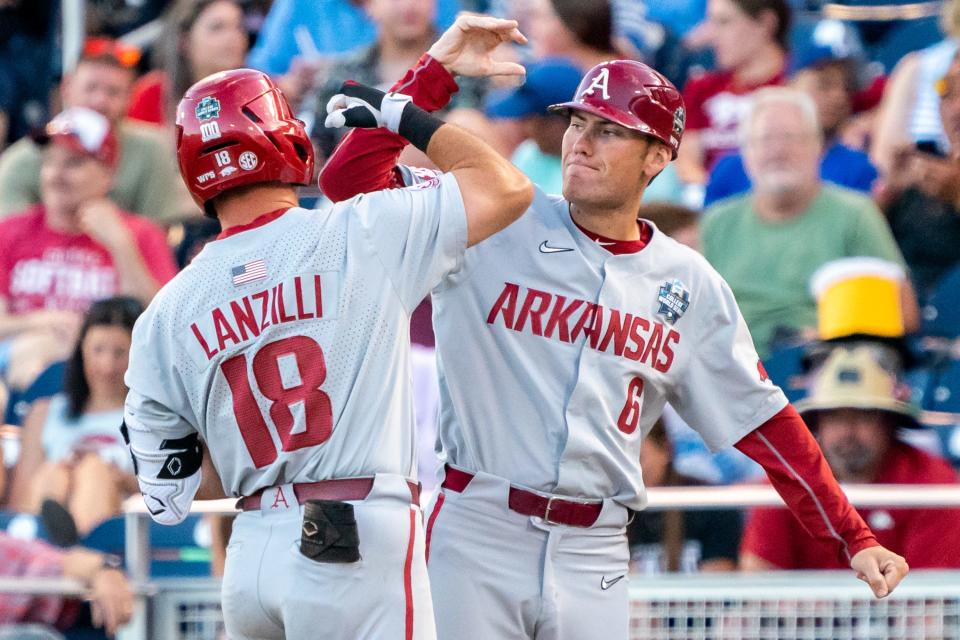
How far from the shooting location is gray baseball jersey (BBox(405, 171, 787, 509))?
13.0ft

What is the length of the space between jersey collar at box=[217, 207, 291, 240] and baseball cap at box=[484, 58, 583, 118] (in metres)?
3.29

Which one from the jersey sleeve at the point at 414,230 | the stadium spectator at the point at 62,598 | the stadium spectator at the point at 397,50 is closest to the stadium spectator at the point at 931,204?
the stadium spectator at the point at 397,50

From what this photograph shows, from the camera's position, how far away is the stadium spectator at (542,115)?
6734 millimetres

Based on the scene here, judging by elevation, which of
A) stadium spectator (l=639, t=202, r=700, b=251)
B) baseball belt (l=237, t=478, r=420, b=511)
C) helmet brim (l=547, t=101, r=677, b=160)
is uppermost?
helmet brim (l=547, t=101, r=677, b=160)

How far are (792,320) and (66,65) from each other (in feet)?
15.3

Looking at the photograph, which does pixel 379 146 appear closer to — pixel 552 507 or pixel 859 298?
pixel 552 507

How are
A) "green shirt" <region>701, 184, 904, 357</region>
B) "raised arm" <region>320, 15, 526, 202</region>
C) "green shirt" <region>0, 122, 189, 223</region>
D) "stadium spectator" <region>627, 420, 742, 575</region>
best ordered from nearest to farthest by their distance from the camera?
"raised arm" <region>320, 15, 526, 202</region> → "stadium spectator" <region>627, 420, 742, 575</region> → "green shirt" <region>701, 184, 904, 357</region> → "green shirt" <region>0, 122, 189, 223</region>

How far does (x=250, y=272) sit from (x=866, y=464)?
9.40 ft

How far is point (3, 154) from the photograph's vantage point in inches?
328

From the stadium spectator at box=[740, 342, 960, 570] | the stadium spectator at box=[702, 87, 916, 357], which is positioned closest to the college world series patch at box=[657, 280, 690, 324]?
the stadium spectator at box=[740, 342, 960, 570]

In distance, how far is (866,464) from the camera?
18.5 ft

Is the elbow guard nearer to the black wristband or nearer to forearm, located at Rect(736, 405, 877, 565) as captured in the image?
the black wristband

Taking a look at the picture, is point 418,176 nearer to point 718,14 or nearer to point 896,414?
point 896,414

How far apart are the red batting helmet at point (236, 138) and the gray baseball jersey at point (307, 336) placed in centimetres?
11
